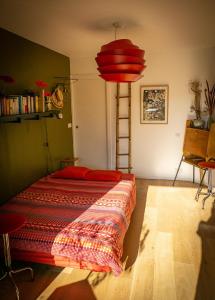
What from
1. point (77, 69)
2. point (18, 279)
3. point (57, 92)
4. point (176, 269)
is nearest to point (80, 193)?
point (18, 279)

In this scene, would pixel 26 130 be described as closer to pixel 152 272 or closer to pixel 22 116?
pixel 22 116

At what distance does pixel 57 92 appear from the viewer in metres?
4.61

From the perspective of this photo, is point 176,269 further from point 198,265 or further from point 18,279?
point 18,279

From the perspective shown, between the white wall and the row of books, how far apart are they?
1.71 m

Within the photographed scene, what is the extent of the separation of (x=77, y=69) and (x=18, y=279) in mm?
4077

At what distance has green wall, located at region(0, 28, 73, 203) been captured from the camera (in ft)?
10.8

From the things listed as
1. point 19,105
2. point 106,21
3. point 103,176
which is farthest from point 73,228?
point 106,21

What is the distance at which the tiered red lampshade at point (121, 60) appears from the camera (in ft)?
7.20

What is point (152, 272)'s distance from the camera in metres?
2.48

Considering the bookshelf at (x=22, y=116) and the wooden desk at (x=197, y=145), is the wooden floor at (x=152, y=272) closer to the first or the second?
the wooden desk at (x=197, y=145)

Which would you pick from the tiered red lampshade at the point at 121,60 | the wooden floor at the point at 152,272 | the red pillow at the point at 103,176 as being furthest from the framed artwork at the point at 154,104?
the tiered red lampshade at the point at 121,60

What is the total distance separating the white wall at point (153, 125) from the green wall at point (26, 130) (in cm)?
71

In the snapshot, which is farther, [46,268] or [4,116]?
[4,116]

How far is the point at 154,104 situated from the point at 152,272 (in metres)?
3.34
